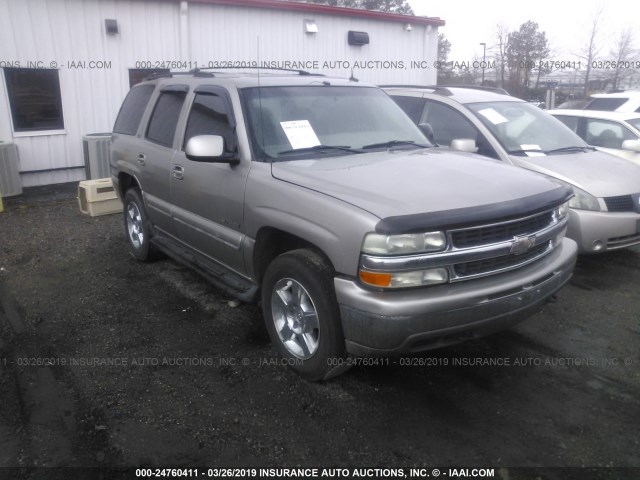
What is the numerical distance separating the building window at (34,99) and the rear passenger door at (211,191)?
634 centimetres

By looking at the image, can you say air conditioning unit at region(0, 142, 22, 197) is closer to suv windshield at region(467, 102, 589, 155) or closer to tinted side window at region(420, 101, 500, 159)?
tinted side window at region(420, 101, 500, 159)

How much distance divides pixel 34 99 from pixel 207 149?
24.6ft

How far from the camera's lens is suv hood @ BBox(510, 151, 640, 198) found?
524 cm

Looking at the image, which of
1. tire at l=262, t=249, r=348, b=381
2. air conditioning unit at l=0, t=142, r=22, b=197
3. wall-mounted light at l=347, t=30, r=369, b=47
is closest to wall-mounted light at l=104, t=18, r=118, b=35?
air conditioning unit at l=0, t=142, r=22, b=197

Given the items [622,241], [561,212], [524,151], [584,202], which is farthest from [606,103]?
[561,212]

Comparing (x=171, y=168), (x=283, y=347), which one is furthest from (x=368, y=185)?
(x=171, y=168)

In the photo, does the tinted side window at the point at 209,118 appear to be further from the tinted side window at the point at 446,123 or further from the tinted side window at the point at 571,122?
the tinted side window at the point at 571,122

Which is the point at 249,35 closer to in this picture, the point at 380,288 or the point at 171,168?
the point at 171,168

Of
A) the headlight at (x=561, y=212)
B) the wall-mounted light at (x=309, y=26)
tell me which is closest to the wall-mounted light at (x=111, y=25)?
the wall-mounted light at (x=309, y=26)

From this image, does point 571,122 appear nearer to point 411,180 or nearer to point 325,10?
point 411,180

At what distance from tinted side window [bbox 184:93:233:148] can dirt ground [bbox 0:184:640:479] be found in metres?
1.49

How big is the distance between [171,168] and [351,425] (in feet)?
9.16

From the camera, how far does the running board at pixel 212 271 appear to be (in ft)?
13.2

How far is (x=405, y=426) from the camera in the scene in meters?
3.11
